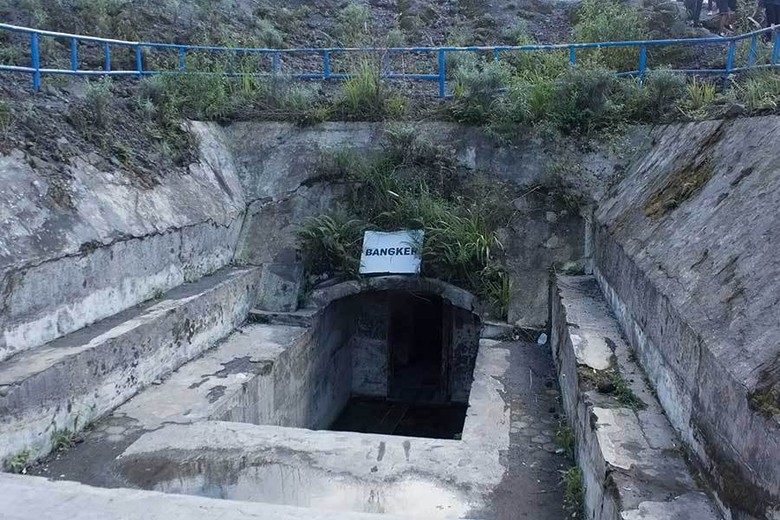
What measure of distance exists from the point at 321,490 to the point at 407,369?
23.4ft

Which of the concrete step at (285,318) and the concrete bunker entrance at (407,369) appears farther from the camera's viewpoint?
the concrete bunker entrance at (407,369)

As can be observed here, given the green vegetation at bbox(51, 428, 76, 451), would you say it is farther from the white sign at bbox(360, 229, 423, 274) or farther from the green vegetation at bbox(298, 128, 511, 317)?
the white sign at bbox(360, 229, 423, 274)

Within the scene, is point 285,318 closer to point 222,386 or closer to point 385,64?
point 222,386

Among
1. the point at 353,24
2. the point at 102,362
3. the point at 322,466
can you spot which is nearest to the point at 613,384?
the point at 322,466

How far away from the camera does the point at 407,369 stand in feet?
37.3

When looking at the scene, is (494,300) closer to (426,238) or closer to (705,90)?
(426,238)

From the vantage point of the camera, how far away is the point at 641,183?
687 cm

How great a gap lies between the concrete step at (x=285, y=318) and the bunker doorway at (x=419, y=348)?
2584 millimetres

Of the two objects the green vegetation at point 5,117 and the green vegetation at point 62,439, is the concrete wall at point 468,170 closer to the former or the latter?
the green vegetation at point 5,117

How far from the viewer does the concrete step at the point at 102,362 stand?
4293 mm

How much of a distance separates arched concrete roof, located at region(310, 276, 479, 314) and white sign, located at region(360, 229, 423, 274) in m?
0.12

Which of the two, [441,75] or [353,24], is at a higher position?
[353,24]

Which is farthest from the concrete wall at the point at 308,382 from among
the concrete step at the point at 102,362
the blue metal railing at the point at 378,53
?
the blue metal railing at the point at 378,53

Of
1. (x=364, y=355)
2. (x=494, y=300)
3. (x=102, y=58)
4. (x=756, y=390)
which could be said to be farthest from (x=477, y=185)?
(x=102, y=58)
